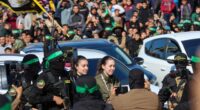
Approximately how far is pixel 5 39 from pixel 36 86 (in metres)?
12.7

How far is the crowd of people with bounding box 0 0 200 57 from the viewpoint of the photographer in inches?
817

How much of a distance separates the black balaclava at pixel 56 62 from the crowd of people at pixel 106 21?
36.1 feet

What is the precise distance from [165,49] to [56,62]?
314 inches

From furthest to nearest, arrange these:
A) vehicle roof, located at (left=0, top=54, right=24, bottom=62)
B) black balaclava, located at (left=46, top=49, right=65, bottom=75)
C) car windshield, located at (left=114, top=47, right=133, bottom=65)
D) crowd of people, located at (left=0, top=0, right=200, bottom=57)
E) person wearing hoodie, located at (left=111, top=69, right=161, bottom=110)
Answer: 1. crowd of people, located at (left=0, top=0, right=200, bottom=57)
2. car windshield, located at (left=114, top=47, right=133, bottom=65)
3. vehicle roof, located at (left=0, top=54, right=24, bottom=62)
4. black balaclava, located at (left=46, top=49, right=65, bottom=75)
5. person wearing hoodie, located at (left=111, top=69, right=161, bottom=110)

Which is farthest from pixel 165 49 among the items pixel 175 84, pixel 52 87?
pixel 52 87

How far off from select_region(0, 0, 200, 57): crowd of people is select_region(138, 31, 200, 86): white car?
271 cm

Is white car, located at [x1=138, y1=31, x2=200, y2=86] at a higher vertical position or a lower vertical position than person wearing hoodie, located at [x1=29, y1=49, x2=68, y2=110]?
lower

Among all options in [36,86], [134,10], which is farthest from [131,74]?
[134,10]

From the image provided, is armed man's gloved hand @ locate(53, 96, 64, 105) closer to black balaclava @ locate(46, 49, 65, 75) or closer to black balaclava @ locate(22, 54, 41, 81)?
black balaclava @ locate(46, 49, 65, 75)

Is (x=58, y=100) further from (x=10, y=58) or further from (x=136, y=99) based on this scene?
(x=10, y=58)

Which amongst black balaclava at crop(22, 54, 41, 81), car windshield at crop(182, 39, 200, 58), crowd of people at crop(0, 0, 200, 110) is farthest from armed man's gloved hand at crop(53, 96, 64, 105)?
car windshield at crop(182, 39, 200, 58)

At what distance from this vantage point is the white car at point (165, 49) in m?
15.5

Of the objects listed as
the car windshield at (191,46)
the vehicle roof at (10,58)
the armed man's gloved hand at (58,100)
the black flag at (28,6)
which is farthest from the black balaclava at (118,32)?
the armed man's gloved hand at (58,100)

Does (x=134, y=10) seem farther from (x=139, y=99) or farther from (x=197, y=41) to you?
(x=139, y=99)
